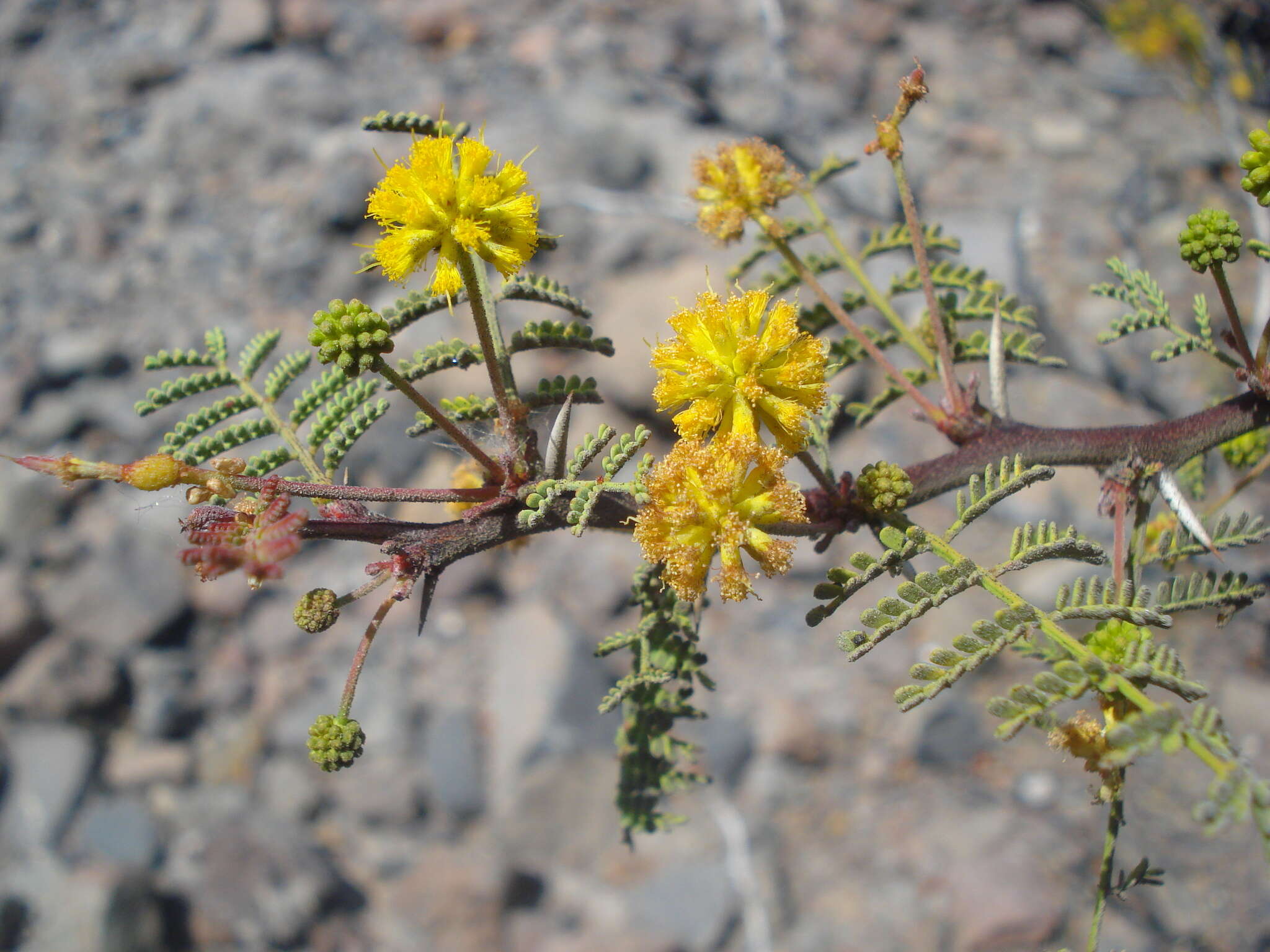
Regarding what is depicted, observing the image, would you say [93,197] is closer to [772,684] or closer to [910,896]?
[772,684]

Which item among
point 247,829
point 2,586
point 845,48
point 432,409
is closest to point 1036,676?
point 432,409

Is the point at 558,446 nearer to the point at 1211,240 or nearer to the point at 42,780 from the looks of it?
the point at 1211,240

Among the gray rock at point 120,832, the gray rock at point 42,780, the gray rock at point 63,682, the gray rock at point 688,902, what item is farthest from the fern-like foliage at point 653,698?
the gray rock at point 63,682

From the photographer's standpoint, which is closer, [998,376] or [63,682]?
[998,376]

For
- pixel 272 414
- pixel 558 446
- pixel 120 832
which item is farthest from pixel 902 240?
pixel 120 832

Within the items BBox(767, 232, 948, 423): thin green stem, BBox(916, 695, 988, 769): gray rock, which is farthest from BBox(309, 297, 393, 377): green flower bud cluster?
BBox(916, 695, 988, 769): gray rock

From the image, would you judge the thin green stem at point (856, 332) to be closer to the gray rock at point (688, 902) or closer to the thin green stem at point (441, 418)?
the thin green stem at point (441, 418)
